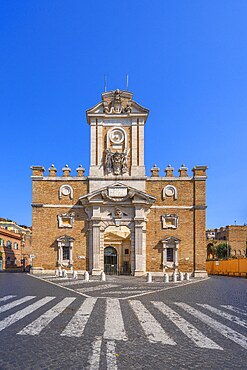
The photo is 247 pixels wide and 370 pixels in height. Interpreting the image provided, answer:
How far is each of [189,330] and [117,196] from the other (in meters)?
25.1

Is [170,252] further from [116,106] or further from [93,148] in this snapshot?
[116,106]

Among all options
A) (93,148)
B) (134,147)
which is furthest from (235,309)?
(93,148)

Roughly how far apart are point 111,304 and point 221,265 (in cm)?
3253

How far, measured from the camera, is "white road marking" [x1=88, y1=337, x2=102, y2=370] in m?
5.68

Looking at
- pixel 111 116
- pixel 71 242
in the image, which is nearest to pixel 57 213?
pixel 71 242

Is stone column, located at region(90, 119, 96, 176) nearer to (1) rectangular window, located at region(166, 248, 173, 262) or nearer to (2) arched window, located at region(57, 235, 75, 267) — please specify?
(2) arched window, located at region(57, 235, 75, 267)

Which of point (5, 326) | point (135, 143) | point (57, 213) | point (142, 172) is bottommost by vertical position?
point (5, 326)

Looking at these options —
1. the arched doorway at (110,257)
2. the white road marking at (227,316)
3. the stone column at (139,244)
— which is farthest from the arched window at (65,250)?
the white road marking at (227,316)

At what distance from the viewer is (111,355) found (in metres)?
6.24

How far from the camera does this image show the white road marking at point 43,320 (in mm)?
7948

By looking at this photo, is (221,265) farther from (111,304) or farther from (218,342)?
(218,342)

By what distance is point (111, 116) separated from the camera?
116 ft

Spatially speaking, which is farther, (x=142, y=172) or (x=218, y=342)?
(x=142, y=172)

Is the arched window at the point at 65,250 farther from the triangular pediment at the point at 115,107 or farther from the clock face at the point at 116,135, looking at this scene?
the triangular pediment at the point at 115,107
